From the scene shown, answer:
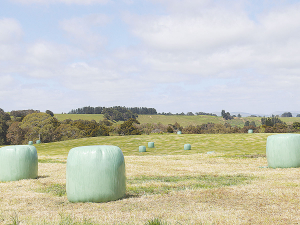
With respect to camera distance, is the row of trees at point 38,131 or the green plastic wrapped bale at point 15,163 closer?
the green plastic wrapped bale at point 15,163

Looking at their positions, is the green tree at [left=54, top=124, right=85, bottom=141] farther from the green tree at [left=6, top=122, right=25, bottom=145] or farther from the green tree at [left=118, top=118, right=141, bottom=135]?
the green tree at [left=118, top=118, right=141, bottom=135]

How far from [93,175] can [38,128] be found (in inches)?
3010

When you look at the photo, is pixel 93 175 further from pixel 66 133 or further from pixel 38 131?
pixel 66 133

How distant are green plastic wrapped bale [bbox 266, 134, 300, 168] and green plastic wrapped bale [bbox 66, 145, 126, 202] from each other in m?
10.7

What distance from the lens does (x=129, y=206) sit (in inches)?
303

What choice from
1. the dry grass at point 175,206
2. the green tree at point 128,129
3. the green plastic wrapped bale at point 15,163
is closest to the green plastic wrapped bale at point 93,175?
the dry grass at point 175,206

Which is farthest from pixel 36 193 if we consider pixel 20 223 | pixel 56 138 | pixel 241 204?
pixel 56 138

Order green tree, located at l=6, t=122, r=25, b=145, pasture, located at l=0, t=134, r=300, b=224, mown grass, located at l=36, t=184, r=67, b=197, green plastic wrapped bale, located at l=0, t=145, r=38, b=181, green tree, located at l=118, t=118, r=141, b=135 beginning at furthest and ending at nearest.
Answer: green tree, located at l=118, t=118, r=141, b=135
green tree, located at l=6, t=122, r=25, b=145
green plastic wrapped bale, located at l=0, t=145, r=38, b=181
mown grass, located at l=36, t=184, r=67, b=197
pasture, located at l=0, t=134, r=300, b=224

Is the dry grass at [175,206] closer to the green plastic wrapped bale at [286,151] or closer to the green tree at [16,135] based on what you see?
the green plastic wrapped bale at [286,151]

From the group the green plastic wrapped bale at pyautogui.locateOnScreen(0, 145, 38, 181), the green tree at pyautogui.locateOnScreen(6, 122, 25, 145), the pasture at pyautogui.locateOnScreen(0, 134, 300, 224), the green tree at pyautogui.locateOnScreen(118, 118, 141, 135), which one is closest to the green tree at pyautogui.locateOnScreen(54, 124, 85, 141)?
the green tree at pyautogui.locateOnScreen(6, 122, 25, 145)

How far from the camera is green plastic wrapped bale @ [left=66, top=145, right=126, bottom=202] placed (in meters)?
8.32

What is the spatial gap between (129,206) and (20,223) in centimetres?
282

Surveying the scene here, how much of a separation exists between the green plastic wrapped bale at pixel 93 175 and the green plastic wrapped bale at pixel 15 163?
5.55 meters

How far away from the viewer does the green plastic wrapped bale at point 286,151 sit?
15133 mm
